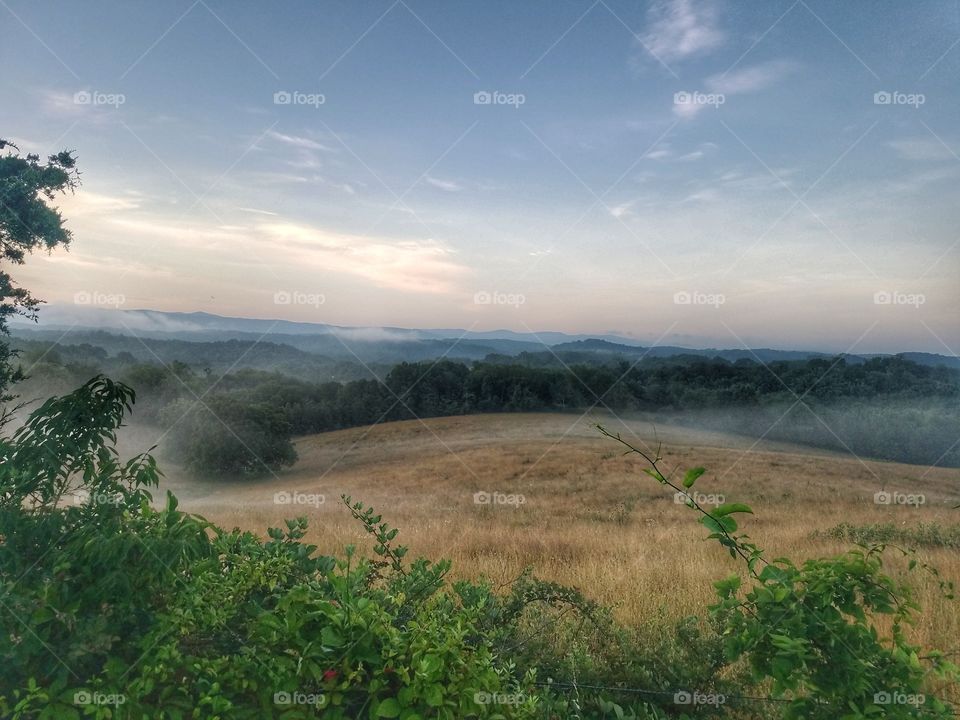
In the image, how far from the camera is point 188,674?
8.95ft

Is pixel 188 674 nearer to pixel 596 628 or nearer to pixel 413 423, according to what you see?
pixel 596 628

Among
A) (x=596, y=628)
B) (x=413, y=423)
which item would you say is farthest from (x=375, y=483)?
(x=596, y=628)

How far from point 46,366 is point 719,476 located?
335 inches

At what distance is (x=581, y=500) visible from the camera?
7.67 metres
